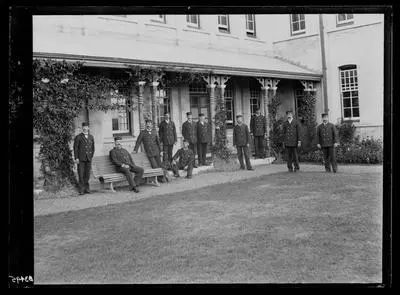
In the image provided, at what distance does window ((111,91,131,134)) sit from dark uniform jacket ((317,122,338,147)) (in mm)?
3525

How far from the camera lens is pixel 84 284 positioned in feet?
17.1

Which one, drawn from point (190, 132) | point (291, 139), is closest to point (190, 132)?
point (190, 132)

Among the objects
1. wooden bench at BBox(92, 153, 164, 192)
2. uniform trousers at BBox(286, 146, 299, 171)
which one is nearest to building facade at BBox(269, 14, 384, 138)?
uniform trousers at BBox(286, 146, 299, 171)

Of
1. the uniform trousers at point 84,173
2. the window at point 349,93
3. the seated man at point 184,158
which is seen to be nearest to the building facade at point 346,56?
the window at point 349,93

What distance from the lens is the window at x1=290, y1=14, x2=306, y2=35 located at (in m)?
6.39

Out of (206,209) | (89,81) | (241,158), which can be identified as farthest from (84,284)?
(89,81)

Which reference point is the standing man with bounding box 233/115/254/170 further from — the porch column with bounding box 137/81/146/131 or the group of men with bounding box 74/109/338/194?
the porch column with bounding box 137/81/146/131

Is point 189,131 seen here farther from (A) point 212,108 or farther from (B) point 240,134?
(A) point 212,108

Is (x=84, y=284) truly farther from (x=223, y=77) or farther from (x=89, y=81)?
(x=223, y=77)

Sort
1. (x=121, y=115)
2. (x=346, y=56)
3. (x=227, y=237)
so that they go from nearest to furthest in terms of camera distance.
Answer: (x=227, y=237) → (x=121, y=115) → (x=346, y=56)

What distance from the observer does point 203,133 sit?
834 centimetres

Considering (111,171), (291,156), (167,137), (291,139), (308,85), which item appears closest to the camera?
(111,171)

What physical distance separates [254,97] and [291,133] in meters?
1.60
